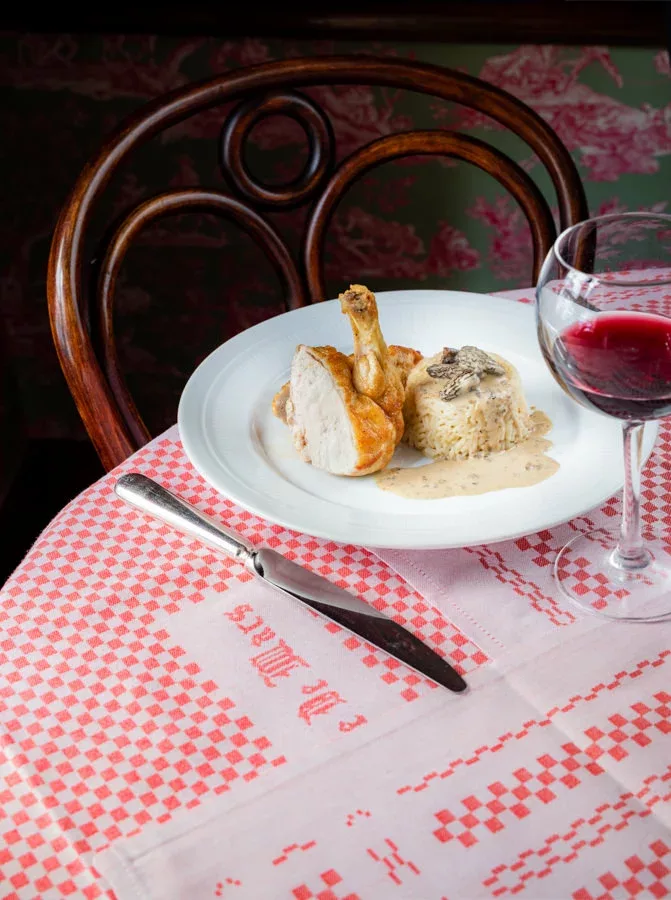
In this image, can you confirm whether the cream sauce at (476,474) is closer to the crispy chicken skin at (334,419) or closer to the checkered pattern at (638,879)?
the crispy chicken skin at (334,419)

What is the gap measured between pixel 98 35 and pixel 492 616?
1.91m

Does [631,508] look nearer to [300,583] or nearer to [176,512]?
[300,583]

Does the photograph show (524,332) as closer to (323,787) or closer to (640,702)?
(640,702)

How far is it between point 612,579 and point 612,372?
0.20 metres

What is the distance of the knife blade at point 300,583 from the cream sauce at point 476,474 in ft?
0.49

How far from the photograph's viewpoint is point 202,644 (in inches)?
Answer: 32.5

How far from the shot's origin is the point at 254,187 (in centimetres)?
147

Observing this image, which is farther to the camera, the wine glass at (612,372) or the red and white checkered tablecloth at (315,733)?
the wine glass at (612,372)

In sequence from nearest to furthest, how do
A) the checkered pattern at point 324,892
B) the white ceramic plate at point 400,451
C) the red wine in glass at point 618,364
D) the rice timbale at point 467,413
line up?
the checkered pattern at point 324,892 < the red wine in glass at point 618,364 < the white ceramic plate at point 400,451 < the rice timbale at point 467,413

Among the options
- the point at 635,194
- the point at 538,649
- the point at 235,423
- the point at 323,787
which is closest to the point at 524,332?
the point at 235,423

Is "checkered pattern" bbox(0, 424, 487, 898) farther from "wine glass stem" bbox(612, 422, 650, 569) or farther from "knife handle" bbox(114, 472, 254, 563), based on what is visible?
"wine glass stem" bbox(612, 422, 650, 569)

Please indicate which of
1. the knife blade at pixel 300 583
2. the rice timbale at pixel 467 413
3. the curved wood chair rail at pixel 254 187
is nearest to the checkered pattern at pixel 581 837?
the knife blade at pixel 300 583

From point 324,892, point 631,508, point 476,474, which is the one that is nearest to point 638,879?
point 324,892

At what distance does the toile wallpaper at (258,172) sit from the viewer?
2.29 m
